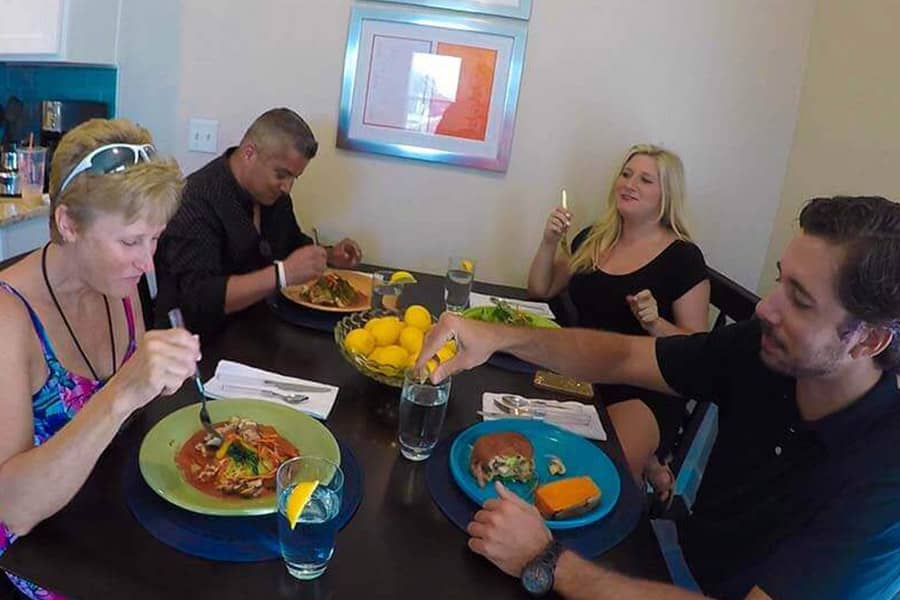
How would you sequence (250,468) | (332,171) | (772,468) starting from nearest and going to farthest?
(250,468) → (772,468) → (332,171)

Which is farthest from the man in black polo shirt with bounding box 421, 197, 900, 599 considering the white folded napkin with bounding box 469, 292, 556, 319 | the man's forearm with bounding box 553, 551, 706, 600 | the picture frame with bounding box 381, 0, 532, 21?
the picture frame with bounding box 381, 0, 532, 21

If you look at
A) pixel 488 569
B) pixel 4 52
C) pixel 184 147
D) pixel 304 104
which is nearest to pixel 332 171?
pixel 304 104

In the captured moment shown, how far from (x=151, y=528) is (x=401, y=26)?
2.06m

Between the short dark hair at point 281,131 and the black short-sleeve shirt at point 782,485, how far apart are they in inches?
44.3

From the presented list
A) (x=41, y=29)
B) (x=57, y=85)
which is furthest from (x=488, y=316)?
(x=57, y=85)

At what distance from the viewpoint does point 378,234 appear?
2.77m

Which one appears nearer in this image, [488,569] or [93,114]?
[488,569]

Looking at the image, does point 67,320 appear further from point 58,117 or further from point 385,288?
point 58,117

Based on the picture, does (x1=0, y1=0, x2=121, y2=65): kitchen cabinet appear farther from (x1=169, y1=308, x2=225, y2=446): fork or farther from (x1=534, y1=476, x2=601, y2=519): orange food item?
(x1=534, y1=476, x2=601, y2=519): orange food item

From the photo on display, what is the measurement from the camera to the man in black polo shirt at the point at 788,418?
982 millimetres

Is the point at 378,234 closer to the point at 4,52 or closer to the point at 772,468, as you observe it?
the point at 4,52

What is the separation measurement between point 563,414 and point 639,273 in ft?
2.99

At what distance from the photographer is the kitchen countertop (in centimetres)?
215

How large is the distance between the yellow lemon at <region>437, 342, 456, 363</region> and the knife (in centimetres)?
23
